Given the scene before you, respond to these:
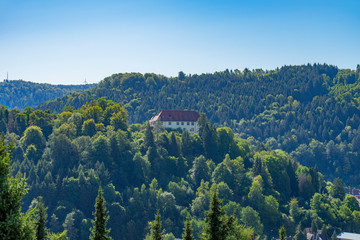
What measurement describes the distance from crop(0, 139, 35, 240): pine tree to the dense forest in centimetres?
7543

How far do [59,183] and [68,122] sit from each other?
28601mm

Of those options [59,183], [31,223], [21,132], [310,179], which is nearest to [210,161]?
[310,179]

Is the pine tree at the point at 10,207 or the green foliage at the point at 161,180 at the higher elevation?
the pine tree at the point at 10,207

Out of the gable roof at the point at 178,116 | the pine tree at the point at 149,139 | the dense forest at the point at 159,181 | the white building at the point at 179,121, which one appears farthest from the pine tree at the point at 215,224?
the gable roof at the point at 178,116

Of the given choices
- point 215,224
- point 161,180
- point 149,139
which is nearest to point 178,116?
point 149,139

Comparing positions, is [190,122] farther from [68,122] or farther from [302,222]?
[302,222]

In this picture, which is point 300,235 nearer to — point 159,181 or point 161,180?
point 161,180

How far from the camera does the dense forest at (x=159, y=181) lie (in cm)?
10688

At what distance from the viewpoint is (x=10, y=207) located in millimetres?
24094

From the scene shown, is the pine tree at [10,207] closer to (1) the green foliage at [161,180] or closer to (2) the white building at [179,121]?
(1) the green foliage at [161,180]

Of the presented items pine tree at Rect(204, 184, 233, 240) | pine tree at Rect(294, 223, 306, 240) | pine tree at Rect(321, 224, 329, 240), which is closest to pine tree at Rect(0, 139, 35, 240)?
pine tree at Rect(204, 184, 233, 240)

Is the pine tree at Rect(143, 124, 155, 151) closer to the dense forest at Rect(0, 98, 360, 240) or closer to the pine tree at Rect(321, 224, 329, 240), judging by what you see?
the dense forest at Rect(0, 98, 360, 240)

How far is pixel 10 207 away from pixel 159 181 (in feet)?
316

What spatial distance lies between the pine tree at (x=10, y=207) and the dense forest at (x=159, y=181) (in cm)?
7543
